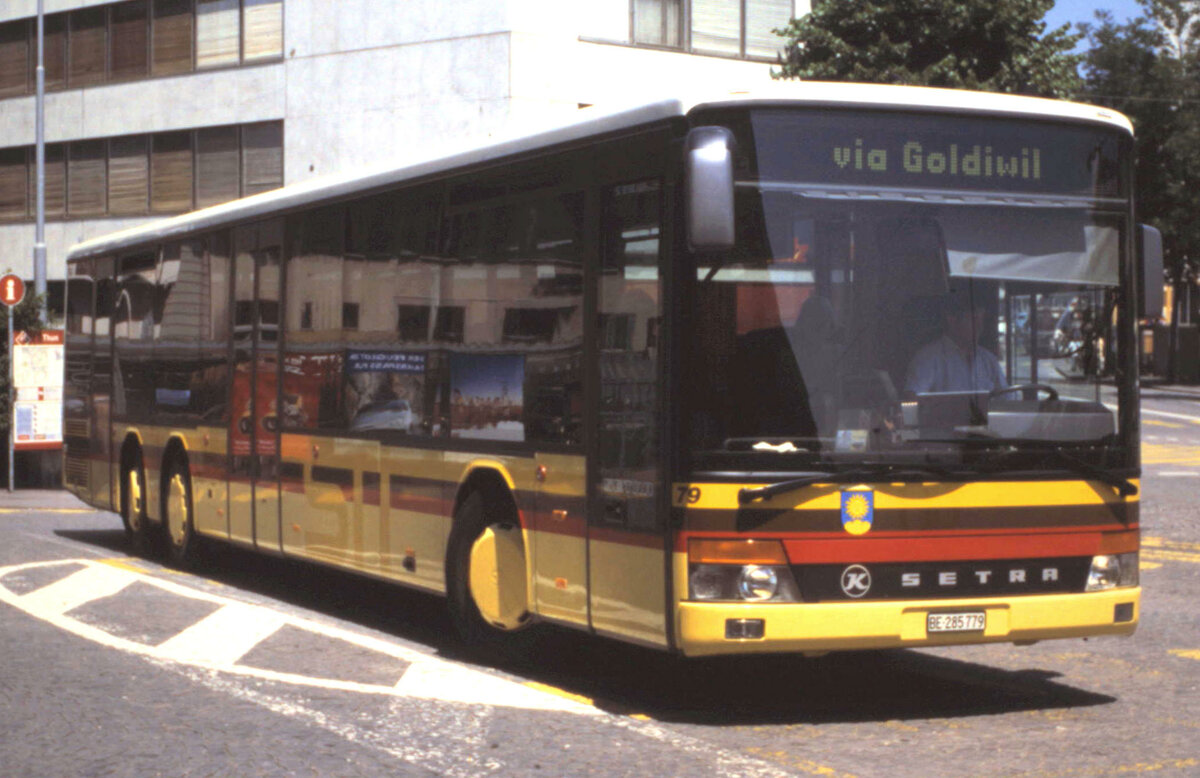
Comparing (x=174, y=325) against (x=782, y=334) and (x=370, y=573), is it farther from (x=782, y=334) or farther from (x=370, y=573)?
(x=782, y=334)

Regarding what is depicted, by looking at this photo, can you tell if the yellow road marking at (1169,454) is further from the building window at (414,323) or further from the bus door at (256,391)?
the building window at (414,323)

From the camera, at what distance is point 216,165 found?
132ft

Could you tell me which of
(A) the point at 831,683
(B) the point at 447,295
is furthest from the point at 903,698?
(B) the point at 447,295

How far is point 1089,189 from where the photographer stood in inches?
343

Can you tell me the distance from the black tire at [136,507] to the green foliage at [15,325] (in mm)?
9941

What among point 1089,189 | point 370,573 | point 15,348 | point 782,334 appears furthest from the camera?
point 15,348

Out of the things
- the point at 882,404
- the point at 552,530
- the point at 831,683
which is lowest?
the point at 831,683

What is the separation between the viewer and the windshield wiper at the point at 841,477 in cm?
804

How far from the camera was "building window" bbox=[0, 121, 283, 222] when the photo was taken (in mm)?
39312

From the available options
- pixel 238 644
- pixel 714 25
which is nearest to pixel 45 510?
pixel 238 644

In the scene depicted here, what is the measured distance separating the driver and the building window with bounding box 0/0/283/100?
32.0m

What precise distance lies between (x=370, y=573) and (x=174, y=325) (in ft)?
15.9

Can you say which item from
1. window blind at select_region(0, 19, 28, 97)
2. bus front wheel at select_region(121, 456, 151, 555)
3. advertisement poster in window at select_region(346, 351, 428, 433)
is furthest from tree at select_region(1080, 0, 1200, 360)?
advertisement poster in window at select_region(346, 351, 428, 433)

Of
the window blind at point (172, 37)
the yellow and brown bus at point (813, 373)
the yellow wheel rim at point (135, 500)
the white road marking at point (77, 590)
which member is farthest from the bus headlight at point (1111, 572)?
the window blind at point (172, 37)
